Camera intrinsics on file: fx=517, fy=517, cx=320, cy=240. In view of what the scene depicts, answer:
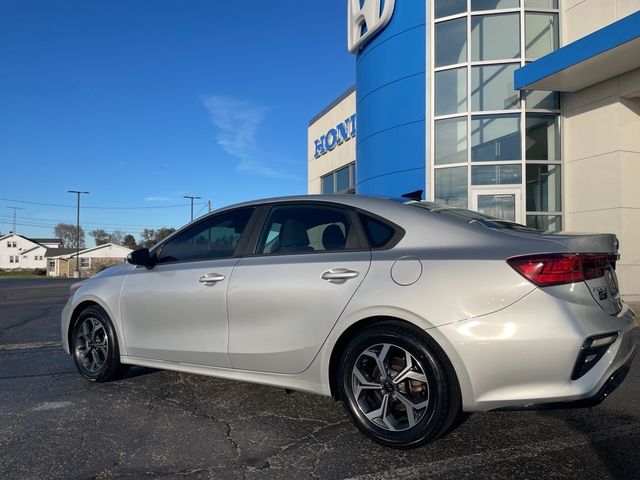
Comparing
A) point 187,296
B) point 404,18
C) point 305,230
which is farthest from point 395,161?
point 187,296

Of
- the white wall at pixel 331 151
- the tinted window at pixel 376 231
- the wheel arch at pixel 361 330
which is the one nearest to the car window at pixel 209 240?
the tinted window at pixel 376 231

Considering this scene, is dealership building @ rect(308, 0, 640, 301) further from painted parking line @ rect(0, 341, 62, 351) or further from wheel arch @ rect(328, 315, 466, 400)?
painted parking line @ rect(0, 341, 62, 351)

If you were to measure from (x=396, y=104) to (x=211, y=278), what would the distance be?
10.1 meters

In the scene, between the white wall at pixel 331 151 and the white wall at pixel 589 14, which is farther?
the white wall at pixel 331 151

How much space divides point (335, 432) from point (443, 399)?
86cm

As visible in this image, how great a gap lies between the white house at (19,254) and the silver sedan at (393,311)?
10189 centimetres

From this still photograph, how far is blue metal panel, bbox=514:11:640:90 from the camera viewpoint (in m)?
8.24

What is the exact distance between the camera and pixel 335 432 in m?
3.31

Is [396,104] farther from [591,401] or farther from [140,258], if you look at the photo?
[591,401]

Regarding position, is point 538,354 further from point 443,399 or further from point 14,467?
point 14,467

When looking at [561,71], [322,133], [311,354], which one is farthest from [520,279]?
[322,133]

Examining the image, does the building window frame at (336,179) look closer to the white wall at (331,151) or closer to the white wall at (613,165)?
the white wall at (331,151)

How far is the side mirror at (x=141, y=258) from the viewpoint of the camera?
422cm

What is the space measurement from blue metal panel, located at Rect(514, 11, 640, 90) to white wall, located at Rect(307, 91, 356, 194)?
7.65 meters
